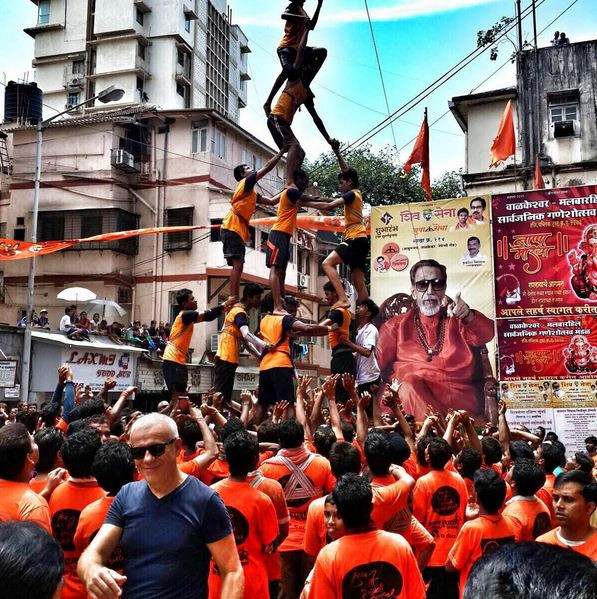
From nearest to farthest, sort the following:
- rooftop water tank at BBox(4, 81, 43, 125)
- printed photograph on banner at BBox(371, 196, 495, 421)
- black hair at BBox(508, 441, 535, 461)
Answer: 1. black hair at BBox(508, 441, 535, 461)
2. printed photograph on banner at BBox(371, 196, 495, 421)
3. rooftop water tank at BBox(4, 81, 43, 125)

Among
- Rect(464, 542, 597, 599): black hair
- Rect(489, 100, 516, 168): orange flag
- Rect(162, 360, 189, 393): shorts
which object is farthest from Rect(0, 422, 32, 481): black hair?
Rect(489, 100, 516, 168): orange flag

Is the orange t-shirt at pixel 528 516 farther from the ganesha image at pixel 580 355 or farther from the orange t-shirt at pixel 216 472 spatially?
the ganesha image at pixel 580 355

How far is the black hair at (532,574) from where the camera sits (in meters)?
1.30

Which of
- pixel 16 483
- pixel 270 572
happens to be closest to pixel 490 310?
pixel 270 572

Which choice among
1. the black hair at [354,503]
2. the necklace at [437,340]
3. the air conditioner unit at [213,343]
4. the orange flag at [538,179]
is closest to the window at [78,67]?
the air conditioner unit at [213,343]

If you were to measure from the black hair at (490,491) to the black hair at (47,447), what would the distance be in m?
2.53

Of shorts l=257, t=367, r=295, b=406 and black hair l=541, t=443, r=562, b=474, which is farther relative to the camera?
shorts l=257, t=367, r=295, b=406

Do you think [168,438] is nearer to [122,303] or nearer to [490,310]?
[490,310]

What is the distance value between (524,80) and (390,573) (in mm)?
20069

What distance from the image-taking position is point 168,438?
2.89m

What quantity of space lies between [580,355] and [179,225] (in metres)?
16.7

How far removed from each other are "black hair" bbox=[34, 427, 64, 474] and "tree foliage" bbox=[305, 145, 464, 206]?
28032 mm

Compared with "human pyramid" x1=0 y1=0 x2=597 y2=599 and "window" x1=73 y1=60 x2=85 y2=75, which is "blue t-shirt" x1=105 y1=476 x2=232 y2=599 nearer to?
"human pyramid" x1=0 y1=0 x2=597 y2=599

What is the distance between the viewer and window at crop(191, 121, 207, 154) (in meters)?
27.0
